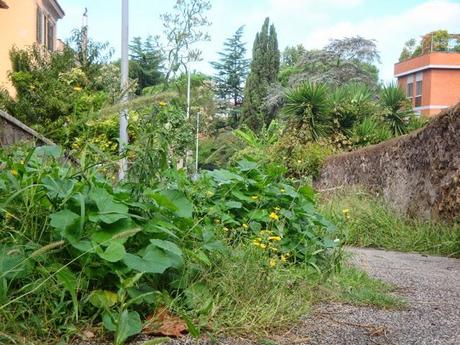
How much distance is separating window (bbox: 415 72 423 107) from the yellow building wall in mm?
31281

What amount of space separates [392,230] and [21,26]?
1601 centimetres

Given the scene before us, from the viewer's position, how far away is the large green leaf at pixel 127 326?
2.08m

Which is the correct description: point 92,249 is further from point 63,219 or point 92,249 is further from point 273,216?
point 273,216

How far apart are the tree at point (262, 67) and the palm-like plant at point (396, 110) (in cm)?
2735

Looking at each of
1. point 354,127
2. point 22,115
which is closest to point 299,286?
point 22,115

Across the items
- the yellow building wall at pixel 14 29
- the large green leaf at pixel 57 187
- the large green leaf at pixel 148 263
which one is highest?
the yellow building wall at pixel 14 29

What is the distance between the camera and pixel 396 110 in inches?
712

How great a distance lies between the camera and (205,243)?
2721 mm

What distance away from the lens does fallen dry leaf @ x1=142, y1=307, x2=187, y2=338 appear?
229 centimetres

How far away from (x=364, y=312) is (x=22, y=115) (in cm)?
1187

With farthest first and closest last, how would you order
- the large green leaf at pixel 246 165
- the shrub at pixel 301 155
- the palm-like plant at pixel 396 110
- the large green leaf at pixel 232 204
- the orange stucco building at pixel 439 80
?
the orange stucco building at pixel 439 80, the palm-like plant at pixel 396 110, the shrub at pixel 301 155, the large green leaf at pixel 246 165, the large green leaf at pixel 232 204

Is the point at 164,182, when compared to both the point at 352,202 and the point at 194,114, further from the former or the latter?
the point at 352,202

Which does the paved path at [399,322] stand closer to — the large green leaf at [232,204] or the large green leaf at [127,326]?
the large green leaf at [127,326]

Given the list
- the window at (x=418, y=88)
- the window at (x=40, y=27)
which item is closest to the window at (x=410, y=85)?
the window at (x=418, y=88)
